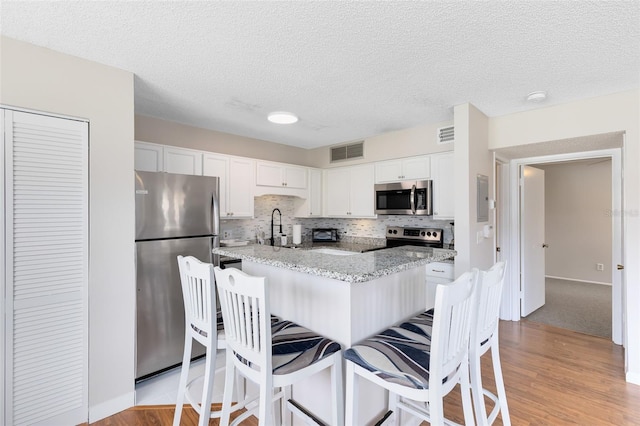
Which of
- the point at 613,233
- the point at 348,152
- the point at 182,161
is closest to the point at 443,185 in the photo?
the point at 348,152

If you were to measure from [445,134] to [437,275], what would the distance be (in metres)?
1.60

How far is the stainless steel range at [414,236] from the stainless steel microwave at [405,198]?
32cm

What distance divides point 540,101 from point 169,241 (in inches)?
137

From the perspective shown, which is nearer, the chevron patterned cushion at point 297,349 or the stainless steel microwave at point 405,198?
the chevron patterned cushion at point 297,349

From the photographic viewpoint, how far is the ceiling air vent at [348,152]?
4406 mm

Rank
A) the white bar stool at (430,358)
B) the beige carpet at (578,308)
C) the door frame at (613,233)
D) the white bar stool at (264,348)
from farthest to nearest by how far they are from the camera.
Result: the beige carpet at (578,308) < the door frame at (613,233) < the white bar stool at (264,348) < the white bar stool at (430,358)

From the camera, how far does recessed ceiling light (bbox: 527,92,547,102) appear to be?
8.52 feet

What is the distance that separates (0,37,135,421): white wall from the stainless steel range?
3093 mm

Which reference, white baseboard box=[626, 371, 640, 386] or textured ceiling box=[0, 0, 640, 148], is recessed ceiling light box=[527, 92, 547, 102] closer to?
textured ceiling box=[0, 0, 640, 148]

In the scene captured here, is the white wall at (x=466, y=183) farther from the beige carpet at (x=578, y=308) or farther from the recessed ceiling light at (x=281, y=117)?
the beige carpet at (x=578, y=308)

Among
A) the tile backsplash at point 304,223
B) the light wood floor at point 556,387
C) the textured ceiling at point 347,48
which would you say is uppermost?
the textured ceiling at point 347,48

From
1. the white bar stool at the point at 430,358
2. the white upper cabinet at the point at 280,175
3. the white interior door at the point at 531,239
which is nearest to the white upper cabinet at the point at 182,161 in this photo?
the white upper cabinet at the point at 280,175

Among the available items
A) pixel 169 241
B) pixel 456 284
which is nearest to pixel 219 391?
pixel 169 241

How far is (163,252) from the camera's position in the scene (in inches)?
100
